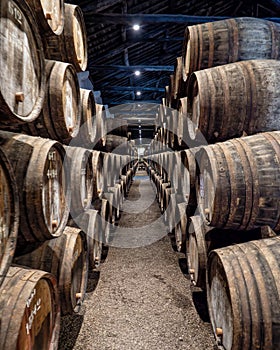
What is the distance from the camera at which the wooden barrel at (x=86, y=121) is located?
11.3 feet

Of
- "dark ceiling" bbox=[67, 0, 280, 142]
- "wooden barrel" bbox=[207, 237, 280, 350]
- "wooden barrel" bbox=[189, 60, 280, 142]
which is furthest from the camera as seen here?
"dark ceiling" bbox=[67, 0, 280, 142]

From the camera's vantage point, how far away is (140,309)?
9.20 feet

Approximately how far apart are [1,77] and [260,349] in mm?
1966

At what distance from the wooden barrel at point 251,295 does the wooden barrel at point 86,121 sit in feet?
7.77

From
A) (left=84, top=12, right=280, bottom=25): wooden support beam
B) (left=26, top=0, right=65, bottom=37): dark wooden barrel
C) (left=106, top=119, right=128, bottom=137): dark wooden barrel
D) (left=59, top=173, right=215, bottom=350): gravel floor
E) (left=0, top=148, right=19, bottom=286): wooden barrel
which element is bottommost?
(left=59, top=173, right=215, bottom=350): gravel floor

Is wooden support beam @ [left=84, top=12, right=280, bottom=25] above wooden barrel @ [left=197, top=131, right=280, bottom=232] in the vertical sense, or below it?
above

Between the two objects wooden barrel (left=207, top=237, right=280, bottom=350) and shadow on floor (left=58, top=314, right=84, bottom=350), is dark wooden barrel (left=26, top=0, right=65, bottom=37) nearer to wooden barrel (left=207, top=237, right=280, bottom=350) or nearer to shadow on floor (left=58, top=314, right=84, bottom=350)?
wooden barrel (left=207, top=237, right=280, bottom=350)

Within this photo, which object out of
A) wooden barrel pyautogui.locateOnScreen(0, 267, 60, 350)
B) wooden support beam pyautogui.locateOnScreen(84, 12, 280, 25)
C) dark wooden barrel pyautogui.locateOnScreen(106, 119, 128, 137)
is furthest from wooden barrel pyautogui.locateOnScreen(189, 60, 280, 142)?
wooden support beam pyautogui.locateOnScreen(84, 12, 280, 25)

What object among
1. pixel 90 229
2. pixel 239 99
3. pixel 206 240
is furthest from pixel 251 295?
pixel 90 229

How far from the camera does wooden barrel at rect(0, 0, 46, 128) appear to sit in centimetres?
133

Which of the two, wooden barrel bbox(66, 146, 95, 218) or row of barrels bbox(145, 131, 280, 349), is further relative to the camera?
wooden barrel bbox(66, 146, 95, 218)

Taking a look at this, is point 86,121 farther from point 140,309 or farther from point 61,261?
point 140,309

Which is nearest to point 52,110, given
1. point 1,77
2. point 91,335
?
point 1,77

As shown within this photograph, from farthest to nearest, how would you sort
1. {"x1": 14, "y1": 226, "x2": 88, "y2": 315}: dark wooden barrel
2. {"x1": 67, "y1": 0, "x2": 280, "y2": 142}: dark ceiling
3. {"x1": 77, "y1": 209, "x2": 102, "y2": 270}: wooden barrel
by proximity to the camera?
{"x1": 67, "y1": 0, "x2": 280, "y2": 142}: dark ceiling → {"x1": 77, "y1": 209, "x2": 102, "y2": 270}: wooden barrel → {"x1": 14, "y1": 226, "x2": 88, "y2": 315}: dark wooden barrel
